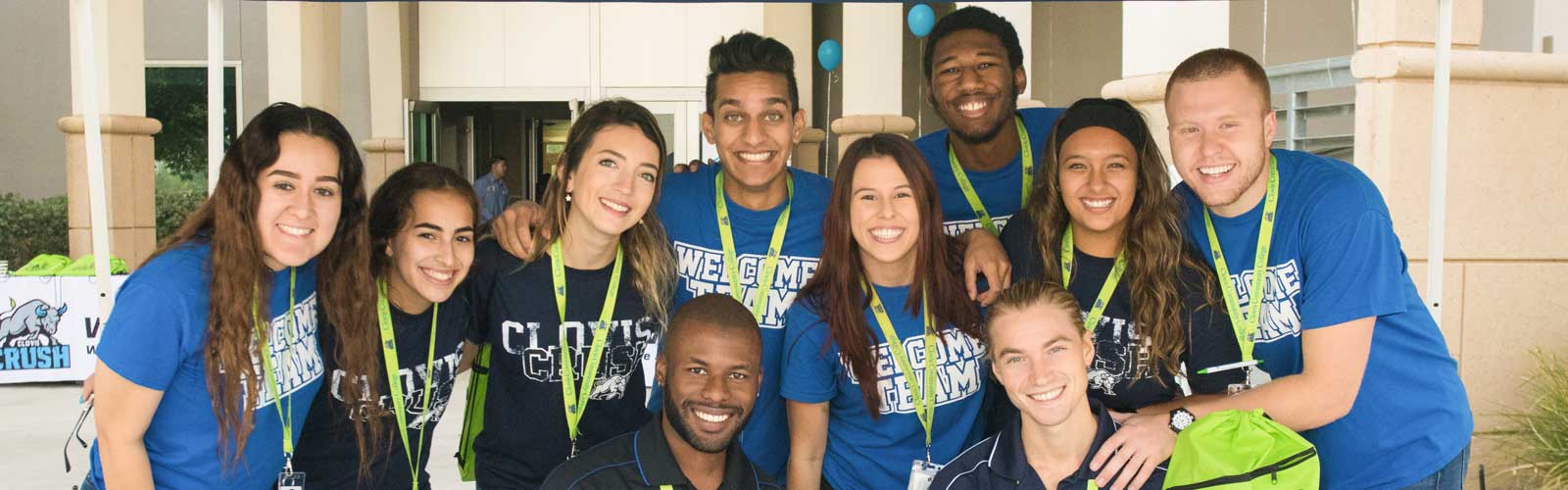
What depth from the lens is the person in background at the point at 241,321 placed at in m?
2.72

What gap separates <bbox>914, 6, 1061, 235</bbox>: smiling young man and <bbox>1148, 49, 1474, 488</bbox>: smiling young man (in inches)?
41.4

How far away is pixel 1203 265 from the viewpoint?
3.12 meters

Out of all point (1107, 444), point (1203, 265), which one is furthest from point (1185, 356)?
point (1107, 444)

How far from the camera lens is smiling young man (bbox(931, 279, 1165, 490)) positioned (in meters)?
2.92

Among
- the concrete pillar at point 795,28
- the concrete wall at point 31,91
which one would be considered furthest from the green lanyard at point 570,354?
the concrete wall at point 31,91

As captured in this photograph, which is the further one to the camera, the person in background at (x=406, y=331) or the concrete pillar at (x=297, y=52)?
the concrete pillar at (x=297, y=52)

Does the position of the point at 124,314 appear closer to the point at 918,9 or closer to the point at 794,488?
the point at 794,488

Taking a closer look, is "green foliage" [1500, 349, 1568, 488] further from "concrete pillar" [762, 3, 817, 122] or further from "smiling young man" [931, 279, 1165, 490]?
"concrete pillar" [762, 3, 817, 122]

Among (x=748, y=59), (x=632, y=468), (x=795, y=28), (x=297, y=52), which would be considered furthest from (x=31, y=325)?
(x=795, y=28)

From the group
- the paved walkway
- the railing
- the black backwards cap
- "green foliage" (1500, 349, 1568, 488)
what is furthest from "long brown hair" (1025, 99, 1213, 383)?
the railing

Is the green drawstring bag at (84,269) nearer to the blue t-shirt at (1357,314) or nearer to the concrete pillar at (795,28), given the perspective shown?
the concrete pillar at (795,28)

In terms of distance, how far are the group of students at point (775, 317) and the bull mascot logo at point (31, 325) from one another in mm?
7792

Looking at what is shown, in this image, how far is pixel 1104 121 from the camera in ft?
10.8

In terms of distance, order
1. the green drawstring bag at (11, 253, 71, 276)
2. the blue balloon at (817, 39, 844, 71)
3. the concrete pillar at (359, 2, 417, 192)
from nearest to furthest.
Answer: the green drawstring bag at (11, 253, 71, 276)
the blue balloon at (817, 39, 844, 71)
the concrete pillar at (359, 2, 417, 192)
